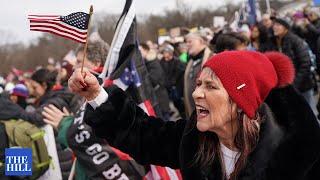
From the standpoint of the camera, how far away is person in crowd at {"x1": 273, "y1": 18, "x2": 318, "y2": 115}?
6109mm

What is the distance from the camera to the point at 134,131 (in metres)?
2.54

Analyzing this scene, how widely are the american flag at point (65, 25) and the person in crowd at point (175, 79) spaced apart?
24.0 ft

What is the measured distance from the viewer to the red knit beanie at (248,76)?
232cm

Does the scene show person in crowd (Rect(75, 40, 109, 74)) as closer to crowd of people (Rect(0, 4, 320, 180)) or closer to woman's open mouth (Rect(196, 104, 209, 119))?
crowd of people (Rect(0, 4, 320, 180))

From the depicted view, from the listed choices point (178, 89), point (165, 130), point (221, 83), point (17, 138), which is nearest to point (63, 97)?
point (17, 138)

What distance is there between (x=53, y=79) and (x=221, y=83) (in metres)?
3.96

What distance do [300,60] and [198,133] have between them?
13.2 ft

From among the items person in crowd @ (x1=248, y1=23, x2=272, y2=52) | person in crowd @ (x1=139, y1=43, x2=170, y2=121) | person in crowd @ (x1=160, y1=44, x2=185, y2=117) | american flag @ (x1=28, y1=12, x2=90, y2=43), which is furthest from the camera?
person in crowd @ (x1=160, y1=44, x2=185, y2=117)

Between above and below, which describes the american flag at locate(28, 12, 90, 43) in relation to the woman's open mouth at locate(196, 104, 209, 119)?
above

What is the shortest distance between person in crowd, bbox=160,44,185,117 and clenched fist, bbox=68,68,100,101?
7.27 m

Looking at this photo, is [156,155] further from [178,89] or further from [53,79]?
[178,89]

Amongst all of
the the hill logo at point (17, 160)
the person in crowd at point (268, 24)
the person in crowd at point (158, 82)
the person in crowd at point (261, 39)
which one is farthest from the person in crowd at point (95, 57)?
the person in crowd at point (158, 82)

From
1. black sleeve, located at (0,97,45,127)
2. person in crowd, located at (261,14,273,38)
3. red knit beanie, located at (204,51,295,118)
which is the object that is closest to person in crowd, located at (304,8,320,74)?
person in crowd, located at (261,14,273,38)

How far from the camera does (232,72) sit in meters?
2.33
